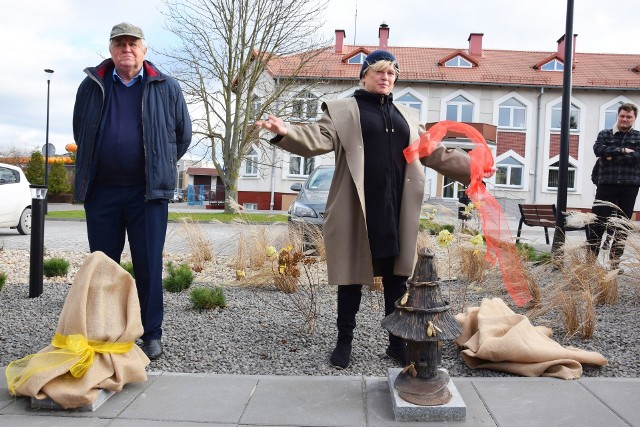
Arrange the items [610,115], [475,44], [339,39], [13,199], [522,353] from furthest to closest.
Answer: [475,44] → [339,39] → [610,115] → [13,199] → [522,353]

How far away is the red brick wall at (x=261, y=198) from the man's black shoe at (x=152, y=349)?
26650 millimetres

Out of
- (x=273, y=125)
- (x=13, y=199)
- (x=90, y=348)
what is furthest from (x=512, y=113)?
(x=90, y=348)

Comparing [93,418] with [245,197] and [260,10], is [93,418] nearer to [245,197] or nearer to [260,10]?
[260,10]

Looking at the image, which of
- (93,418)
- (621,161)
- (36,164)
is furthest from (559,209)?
(36,164)

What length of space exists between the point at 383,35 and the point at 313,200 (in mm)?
28008

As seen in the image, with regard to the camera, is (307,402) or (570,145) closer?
(307,402)

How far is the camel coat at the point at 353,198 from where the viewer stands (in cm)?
331

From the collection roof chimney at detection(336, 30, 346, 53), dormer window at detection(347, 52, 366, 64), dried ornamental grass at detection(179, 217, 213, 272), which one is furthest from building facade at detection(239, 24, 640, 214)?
dried ornamental grass at detection(179, 217, 213, 272)

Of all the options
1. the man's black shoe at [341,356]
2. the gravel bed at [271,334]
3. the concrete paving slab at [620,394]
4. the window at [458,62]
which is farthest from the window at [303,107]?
the concrete paving slab at [620,394]

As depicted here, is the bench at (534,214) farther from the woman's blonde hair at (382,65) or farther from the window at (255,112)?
the window at (255,112)

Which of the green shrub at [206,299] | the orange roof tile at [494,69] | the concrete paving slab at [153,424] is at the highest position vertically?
the orange roof tile at [494,69]

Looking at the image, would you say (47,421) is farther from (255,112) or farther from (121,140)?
(255,112)

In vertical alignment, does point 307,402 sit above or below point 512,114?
below

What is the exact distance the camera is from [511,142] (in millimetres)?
29703
